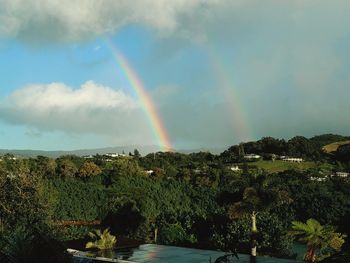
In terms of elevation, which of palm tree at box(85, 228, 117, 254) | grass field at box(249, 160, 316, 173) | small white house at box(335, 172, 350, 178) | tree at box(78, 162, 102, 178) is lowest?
palm tree at box(85, 228, 117, 254)

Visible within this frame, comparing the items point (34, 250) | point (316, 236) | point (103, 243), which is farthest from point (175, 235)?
point (34, 250)

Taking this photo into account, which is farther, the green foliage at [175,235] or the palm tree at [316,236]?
the green foliage at [175,235]

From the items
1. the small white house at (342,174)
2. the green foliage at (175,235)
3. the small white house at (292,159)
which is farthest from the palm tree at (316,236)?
the small white house at (292,159)

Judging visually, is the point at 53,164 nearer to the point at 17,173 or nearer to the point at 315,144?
the point at 17,173

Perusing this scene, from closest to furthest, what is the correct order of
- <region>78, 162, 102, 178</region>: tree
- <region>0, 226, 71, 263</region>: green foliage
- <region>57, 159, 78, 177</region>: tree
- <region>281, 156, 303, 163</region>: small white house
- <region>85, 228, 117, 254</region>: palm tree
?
<region>0, 226, 71, 263</region>: green foliage < <region>85, 228, 117, 254</region>: palm tree < <region>57, 159, 78, 177</region>: tree < <region>78, 162, 102, 178</region>: tree < <region>281, 156, 303, 163</region>: small white house

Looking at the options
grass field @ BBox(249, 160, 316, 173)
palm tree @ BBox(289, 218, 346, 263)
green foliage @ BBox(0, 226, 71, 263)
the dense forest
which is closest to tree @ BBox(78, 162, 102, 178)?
the dense forest

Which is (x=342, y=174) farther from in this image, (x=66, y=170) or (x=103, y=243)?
(x=103, y=243)

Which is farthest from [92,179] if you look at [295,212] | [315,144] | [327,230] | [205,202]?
[315,144]

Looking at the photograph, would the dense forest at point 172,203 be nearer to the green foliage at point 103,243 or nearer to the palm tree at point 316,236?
the palm tree at point 316,236

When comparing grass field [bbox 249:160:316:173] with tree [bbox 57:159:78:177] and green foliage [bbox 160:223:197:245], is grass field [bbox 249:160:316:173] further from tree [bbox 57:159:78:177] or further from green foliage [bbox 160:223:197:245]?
green foliage [bbox 160:223:197:245]
